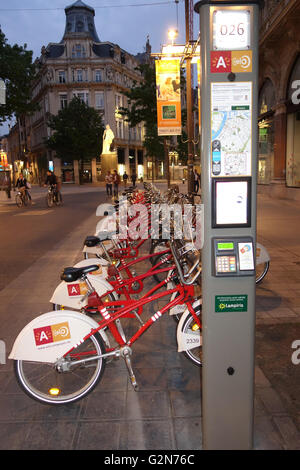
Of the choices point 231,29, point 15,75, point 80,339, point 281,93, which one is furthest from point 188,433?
point 15,75

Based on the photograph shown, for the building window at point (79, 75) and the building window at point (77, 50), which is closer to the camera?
the building window at point (79, 75)

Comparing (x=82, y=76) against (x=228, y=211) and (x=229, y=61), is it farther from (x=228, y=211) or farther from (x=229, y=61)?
(x=228, y=211)

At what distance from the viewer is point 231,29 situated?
201cm

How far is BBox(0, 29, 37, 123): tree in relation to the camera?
2034 cm

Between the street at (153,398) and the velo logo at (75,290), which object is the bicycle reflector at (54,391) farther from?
the velo logo at (75,290)

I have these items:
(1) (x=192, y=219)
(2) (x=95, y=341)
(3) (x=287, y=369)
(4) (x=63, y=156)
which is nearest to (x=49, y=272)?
(1) (x=192, y=219)

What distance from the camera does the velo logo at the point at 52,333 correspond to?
2.98 m

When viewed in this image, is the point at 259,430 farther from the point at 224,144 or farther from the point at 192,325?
the point at 224,144

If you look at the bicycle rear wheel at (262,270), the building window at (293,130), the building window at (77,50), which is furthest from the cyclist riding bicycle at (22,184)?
the building window at (77,50)

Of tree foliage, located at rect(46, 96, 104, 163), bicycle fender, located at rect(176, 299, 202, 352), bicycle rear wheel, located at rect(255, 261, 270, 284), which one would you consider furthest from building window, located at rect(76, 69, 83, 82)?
bicycle fender, located at rect(176, 299, 202, 352)

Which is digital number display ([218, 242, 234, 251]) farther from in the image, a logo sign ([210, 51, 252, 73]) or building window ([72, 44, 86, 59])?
building window ([72, 44, 86, 59])

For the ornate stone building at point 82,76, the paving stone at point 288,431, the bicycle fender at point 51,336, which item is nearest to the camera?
the paving stone at point 288,431

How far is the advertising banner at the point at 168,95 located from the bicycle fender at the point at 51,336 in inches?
410
